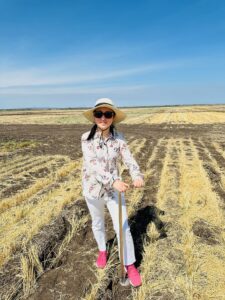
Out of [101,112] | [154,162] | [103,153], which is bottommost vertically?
[154,162]

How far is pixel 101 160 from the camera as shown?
3746mm

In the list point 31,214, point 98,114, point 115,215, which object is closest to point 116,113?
point 98,114

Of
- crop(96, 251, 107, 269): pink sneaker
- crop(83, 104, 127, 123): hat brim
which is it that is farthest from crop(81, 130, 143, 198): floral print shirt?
crop(96, 251, 107, 269): pink sneaker

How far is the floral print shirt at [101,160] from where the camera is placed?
370 centimetres

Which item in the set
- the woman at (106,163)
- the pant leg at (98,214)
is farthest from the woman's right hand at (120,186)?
the pant leg at (98,214)

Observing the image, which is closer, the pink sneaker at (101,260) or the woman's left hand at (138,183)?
the woman's left hand at (138,183)

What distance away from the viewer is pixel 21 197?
7.46m

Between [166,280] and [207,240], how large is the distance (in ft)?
4.56

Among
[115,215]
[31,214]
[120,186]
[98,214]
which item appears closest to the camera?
[120,186]

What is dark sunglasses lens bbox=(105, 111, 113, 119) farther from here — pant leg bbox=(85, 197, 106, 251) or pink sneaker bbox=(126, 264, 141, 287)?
pink sneaker bbox=(126, 264, 141, 287)

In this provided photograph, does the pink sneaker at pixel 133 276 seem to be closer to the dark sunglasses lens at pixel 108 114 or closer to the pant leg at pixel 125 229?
the pant leg at pixel 125 229

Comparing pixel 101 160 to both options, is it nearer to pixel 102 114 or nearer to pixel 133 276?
pixel 102 114

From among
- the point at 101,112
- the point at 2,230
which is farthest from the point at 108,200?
the point at 2,230

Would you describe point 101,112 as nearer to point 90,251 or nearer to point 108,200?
point 108,200
